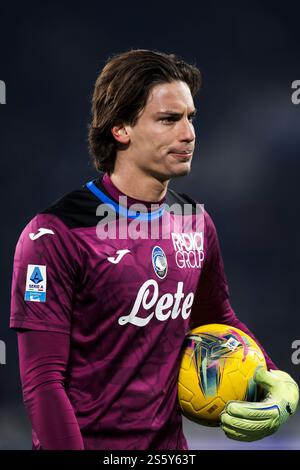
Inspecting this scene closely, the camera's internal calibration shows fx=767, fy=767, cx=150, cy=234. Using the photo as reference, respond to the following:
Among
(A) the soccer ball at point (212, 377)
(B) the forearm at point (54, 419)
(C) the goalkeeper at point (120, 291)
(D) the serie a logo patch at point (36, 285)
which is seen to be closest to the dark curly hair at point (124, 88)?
(C) the goalkeeper at point (120, 291)

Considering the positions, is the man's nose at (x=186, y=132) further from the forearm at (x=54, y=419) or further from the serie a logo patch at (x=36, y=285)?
the forearm at (x=54, y=419)

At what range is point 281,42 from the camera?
22.4ft

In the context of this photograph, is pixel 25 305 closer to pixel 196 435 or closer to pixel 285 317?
pixel 196 435

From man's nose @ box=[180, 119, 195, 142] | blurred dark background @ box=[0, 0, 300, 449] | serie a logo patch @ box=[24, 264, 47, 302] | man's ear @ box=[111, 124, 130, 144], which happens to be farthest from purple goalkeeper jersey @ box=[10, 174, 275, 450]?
blurred dark background @ box=[0, 0, 300, 449]

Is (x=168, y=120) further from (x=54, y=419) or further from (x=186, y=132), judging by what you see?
(x=54, y=419)

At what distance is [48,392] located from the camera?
2.32 m

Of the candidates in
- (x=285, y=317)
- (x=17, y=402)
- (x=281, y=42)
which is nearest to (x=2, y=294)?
(x=17, y=402)

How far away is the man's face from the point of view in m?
2.62

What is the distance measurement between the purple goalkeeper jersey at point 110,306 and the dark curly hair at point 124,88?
0.16 meters

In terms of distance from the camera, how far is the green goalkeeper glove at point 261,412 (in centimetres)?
255

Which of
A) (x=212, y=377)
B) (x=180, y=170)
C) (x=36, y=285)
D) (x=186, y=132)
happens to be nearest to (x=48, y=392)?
(x=36, y=285)

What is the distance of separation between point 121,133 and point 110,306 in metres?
0.64
